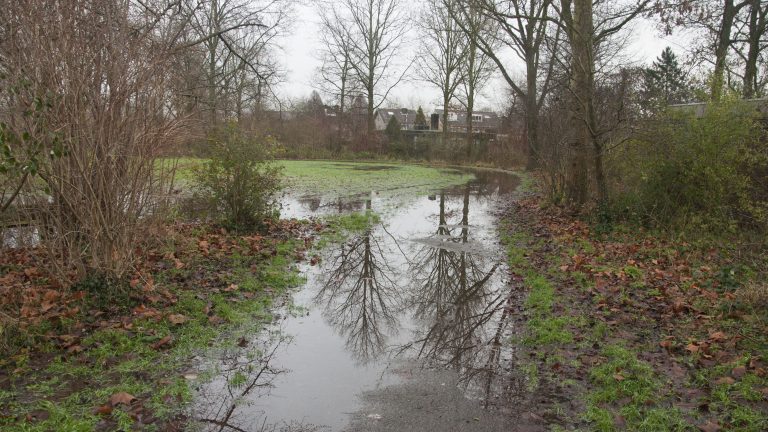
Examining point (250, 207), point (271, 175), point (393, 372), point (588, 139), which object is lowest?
point (393, 372)

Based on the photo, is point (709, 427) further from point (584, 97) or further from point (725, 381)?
point (584, 97)

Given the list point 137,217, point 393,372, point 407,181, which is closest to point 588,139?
point 393,372

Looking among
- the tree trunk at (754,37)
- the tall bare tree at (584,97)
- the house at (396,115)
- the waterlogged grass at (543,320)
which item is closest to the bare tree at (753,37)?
the tree trunk at (754,37)

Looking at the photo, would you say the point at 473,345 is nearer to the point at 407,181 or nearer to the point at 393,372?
the point at 393,372

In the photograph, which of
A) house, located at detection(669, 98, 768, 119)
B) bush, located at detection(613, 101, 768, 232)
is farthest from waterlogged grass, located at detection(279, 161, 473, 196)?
house, located at detection(669, 98, 768, 119)

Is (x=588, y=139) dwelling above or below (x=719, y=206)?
above

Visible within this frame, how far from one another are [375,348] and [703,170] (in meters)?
7.65

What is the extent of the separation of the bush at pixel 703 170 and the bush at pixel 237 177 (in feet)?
25.4

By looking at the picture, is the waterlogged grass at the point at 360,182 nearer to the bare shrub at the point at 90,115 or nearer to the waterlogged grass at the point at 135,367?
the waterlogged grass at the point at 135,367

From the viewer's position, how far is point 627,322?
5625 mm

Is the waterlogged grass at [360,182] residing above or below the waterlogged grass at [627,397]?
above

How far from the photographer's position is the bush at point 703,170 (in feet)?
29.5

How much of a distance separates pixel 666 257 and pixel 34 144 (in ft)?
28.6

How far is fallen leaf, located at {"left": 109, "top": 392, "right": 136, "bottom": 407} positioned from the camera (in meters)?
3.88
